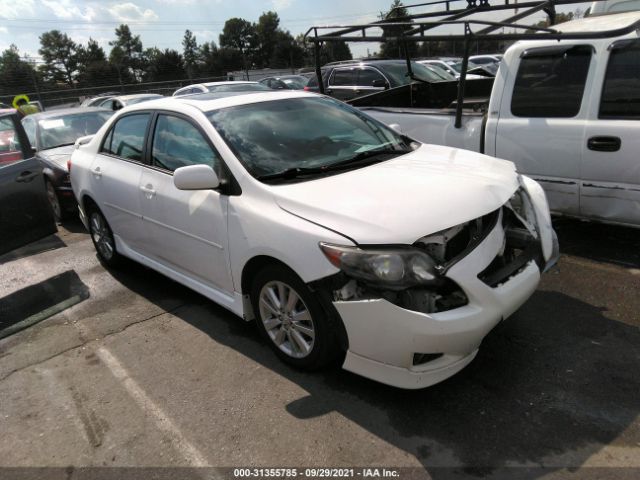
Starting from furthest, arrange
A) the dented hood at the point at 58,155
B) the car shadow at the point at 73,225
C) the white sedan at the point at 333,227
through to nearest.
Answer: the dented hood at the point at 58,155 < the car shadow at the point at 73,225 < the white sedan at the point at 333,227

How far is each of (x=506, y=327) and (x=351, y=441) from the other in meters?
1.49

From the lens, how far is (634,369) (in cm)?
298

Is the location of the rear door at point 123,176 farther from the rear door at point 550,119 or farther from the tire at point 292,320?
the rear door at point 550,119

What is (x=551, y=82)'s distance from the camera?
14.5ft

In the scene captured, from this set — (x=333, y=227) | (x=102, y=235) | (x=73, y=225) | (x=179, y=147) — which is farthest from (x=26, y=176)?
(x=333, y=227)

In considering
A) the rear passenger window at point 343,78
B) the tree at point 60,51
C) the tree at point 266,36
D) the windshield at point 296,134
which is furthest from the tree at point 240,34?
the windshield at point 296,134

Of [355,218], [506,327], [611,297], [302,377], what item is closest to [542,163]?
[611,297]

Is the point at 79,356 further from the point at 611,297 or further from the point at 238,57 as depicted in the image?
the point at 238,57

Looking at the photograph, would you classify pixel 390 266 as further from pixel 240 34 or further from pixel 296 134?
pixel 240 34

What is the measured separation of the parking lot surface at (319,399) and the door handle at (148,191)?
98 centimetres

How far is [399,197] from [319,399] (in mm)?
1235

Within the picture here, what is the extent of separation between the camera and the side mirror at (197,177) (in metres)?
3.19

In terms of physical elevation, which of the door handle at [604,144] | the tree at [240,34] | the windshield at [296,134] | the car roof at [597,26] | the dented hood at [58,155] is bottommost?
the dented hood at [58,155]

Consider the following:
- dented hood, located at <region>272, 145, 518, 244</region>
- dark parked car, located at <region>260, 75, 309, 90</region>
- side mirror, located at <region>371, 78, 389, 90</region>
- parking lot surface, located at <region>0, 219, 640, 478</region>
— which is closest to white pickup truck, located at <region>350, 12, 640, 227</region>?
parking lot surface, located at <region>0, 219, 640, 478</region>
